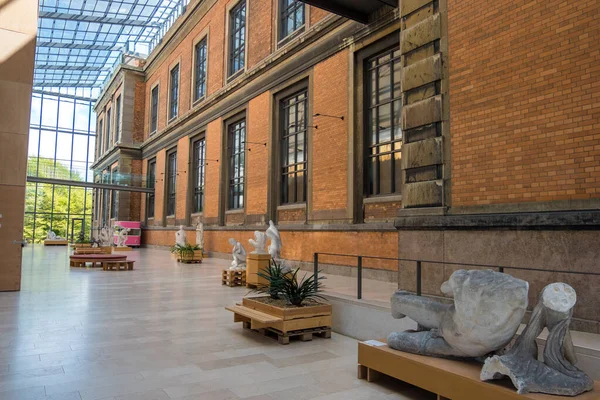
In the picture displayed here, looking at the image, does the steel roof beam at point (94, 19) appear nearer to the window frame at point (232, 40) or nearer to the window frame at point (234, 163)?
the window frame at point (232, 40)

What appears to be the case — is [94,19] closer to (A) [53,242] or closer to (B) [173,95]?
(B) [173,95]

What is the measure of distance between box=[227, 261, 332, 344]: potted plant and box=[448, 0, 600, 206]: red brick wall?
2.73m

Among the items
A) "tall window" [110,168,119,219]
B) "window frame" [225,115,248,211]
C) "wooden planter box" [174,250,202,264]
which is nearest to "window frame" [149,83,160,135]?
"tall window" [110,168,119,219]

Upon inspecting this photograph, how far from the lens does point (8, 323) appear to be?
6.40 m

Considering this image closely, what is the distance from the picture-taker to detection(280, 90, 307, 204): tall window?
48.6ft

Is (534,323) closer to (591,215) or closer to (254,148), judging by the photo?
(591,215)

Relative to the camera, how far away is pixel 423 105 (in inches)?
288

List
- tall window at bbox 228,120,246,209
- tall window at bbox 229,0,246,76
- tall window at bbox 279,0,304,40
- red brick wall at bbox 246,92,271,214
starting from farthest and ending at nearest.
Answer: tall window at bbox 229,0,246,76 < tall window at bbox 228,120,246,209 < red brick wall at bbox 246,92,271,214 < tall window at bbox 279,0,304,40

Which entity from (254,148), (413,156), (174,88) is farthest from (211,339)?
(174,88)

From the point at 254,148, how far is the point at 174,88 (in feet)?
47.4

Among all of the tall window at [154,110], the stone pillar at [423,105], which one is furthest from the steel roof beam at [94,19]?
the stone pillar at [423,105]

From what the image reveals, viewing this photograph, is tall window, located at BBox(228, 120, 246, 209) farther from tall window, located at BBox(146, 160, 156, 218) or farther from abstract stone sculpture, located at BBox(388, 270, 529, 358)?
abstract stone sculpture, located at BBox(388, 270, 529, 358)

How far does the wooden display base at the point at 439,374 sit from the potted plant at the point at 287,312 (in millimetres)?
1508

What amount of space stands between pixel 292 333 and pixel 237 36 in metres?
17.7
